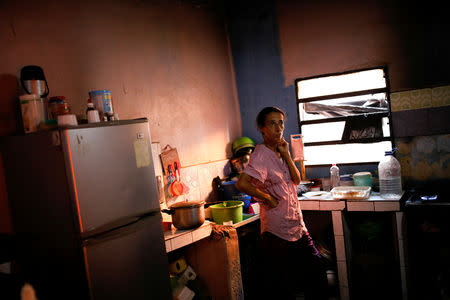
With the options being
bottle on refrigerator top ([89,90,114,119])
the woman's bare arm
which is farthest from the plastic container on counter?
bottle on refrigerator top ([89,90,114,119])

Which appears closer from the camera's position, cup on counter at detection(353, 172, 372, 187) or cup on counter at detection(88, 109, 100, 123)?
cup on counter at detection(88, 109, 100, 123)

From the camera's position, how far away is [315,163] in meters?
4.51

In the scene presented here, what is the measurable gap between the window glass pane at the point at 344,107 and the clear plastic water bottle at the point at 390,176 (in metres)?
0.58

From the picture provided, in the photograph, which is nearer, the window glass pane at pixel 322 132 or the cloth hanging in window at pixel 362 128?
the cloth hanging in window at pixel 362 128

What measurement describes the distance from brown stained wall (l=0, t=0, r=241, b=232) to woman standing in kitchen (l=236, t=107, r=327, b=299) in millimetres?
1458

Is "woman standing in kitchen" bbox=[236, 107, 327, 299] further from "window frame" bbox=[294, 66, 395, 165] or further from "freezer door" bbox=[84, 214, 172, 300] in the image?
"window frame" bbox=[294, 66, 395, 165]

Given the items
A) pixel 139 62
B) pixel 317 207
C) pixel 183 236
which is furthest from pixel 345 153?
pixel 139 62

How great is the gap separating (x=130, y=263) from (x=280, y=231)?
41.0 inches

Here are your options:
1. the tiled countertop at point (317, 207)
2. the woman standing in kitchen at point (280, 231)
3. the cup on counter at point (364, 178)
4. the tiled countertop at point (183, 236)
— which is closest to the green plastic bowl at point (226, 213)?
the tiled countertop at point (317, 207)

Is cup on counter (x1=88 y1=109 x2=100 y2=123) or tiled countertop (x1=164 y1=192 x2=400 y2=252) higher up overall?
cup on counter (x1=88 y1=109 x2=100 y2=123)

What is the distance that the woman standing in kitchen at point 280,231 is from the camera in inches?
99.6

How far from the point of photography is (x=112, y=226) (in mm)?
2311

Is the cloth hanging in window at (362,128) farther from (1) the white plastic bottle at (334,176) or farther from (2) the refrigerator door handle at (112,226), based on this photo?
(2) the refrigerator door handle at (112,226)

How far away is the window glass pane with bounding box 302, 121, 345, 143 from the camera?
4326mm
